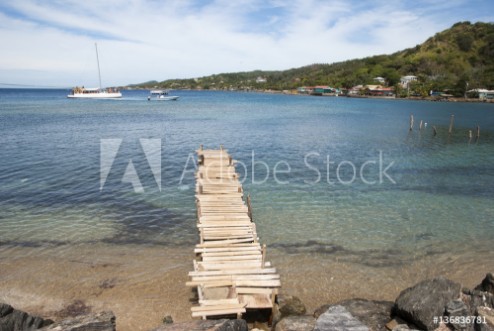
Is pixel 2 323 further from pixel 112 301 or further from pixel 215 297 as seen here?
pixel 215 297

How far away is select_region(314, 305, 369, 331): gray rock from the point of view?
9.30 m

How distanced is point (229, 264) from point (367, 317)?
4803 mm

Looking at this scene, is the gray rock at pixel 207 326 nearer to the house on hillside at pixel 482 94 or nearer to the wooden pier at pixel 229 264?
the wooden pier at pixel 229 264

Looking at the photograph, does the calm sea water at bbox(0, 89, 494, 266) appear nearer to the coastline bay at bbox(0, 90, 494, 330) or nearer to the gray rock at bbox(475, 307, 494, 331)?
the coastline bay at bbox(0, 90, 494, 330)

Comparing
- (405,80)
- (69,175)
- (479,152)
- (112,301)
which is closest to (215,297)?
(112,301)

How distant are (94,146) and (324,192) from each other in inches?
1095

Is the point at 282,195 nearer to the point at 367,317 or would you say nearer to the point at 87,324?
the point at 367,317

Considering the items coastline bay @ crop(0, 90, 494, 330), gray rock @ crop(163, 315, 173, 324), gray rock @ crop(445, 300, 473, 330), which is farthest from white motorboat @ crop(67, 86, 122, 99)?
gray rock @ crop(445, 300, 473, 330)

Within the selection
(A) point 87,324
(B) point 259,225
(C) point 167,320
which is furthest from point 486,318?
(B) point 259,225

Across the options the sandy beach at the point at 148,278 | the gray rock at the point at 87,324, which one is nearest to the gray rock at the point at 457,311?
the sandy beach at the point at 148,278

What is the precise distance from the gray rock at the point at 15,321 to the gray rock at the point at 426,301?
34.7ft

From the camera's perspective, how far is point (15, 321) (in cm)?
984

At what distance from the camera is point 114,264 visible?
14797 mm

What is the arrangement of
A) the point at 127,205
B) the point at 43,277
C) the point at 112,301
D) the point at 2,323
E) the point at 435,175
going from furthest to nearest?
1. the point at 435,175
2. the point at 127,205
3. the point at 43,277
4. the point at 112,301
5. the point at 2,323
